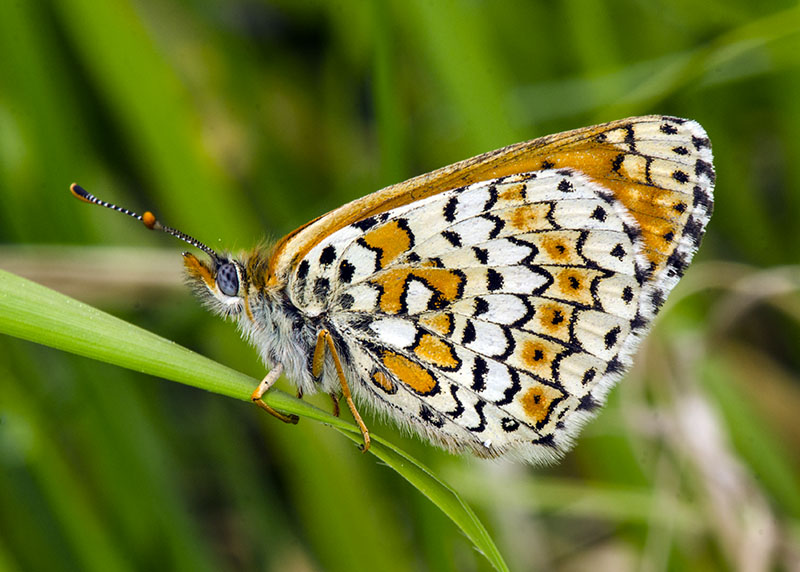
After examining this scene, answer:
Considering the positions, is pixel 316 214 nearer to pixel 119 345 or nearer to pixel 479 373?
pixel 479 373

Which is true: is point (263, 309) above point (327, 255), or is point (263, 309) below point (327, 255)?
below

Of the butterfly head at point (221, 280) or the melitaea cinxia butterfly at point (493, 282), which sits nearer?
the melitaea cinxia butterfly at point (493, 282)

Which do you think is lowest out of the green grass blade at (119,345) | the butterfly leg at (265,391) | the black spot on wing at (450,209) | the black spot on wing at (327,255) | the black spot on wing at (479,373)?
the green grass blade at (119,345)

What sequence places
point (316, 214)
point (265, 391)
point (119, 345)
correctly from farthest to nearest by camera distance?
point (316, 214) < point (265, 391) < point (119, 345)

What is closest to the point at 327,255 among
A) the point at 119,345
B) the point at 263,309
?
the point at 263,309

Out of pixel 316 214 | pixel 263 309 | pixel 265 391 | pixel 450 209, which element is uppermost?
pixel 316 214

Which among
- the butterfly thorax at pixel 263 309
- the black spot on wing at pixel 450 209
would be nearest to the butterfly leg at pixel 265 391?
the butterfly thorax at pixel 263 309

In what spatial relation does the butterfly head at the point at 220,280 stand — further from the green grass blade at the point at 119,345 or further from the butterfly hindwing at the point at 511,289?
the green grass blade at the point at 119,345
